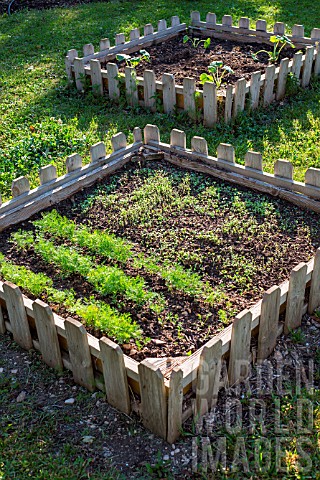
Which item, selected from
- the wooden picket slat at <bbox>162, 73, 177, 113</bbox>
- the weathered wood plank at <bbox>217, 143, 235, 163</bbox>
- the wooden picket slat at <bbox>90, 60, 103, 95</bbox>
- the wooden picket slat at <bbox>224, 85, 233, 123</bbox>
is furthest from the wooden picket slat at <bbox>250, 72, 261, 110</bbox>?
the wooden picket slat at <bbox>90, 60, 103, 95</bbox>

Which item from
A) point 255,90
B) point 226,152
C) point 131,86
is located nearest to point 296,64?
point 255,90

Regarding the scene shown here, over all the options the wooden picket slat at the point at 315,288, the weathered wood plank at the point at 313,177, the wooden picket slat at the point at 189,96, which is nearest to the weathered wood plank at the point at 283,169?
the weathered wood plank at the point at 313,177

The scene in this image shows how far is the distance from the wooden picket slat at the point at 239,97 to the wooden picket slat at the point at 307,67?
1461 millimetres

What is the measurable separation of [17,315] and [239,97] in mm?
4586

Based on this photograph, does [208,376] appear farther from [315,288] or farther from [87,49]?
[87,49]

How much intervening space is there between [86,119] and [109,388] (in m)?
5.15

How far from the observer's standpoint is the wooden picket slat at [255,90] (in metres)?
7.67

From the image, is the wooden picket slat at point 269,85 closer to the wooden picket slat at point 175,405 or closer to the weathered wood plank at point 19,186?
the weathered wood plank at point 19,186

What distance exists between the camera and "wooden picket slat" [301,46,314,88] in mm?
8508

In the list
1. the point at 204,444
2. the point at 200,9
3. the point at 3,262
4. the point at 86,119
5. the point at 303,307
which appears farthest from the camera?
the point at 200,9

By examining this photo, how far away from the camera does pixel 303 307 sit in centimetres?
454

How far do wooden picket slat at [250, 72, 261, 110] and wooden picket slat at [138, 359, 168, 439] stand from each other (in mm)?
5087

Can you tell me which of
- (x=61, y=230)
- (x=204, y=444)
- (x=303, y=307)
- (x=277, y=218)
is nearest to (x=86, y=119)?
(x=61, y=230)

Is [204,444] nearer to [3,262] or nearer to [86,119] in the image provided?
[3,262]
